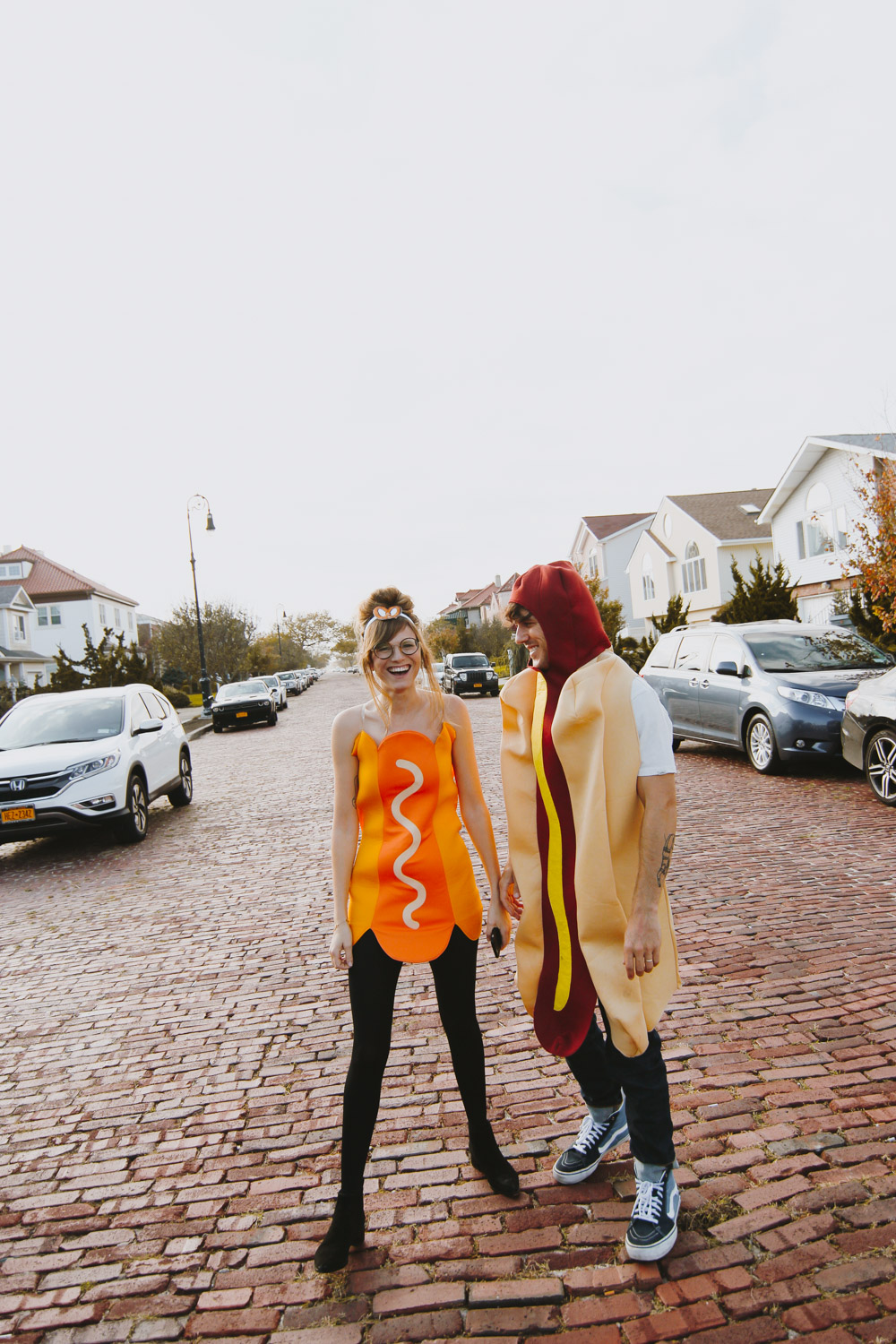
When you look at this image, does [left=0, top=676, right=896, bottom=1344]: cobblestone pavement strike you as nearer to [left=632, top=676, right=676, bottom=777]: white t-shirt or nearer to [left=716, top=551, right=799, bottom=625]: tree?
[left=632, top=676, right=676, bottom=777]: white t-shirt

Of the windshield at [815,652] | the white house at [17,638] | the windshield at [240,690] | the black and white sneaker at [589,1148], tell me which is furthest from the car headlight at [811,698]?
the white house at [17,638]

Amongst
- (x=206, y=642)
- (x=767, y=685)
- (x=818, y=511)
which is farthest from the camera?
(x=206, y=642)

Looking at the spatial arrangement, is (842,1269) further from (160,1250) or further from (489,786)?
(489,786)

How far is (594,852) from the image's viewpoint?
2.41 m

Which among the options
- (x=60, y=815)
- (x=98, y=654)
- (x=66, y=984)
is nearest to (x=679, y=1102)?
(x=66, y=984)

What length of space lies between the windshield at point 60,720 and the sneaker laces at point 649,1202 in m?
8.48

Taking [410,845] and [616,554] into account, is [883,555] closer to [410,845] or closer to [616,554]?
[410,845]

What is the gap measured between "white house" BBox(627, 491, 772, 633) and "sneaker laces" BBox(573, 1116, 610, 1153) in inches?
1462

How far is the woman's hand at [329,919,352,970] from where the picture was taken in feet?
8.71

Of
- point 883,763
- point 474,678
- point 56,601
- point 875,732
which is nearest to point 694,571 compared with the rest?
point 474,678

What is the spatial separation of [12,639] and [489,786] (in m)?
55.5

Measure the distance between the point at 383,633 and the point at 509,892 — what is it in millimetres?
955

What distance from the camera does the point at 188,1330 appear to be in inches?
93.0

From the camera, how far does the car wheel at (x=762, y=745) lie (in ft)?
33.8
